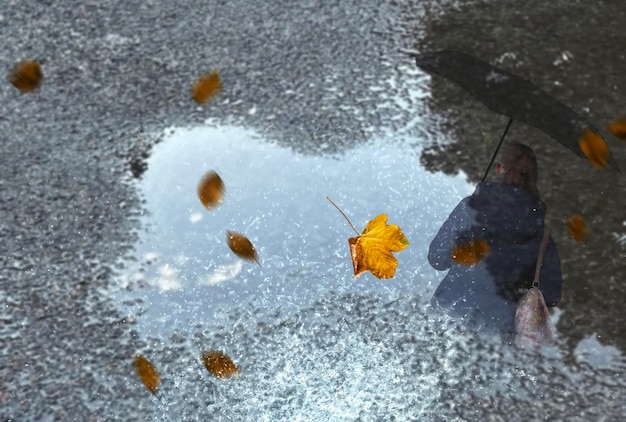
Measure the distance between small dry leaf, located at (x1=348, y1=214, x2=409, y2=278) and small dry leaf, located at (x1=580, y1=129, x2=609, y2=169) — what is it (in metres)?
0.87

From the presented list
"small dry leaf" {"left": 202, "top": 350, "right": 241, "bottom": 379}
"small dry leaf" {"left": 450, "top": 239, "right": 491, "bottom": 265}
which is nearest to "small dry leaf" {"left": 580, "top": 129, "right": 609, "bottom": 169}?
"small dry leaf" {"left": 450, "top": 239, "right": 491, "bottom": 265}

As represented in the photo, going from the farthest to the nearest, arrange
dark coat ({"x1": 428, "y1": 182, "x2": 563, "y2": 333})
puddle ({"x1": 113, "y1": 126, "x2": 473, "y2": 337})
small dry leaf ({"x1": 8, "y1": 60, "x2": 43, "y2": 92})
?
small dry leaf ({"x1": 8, "y1": 60, "x2": 43, "y2": 92}), puddle ({"x1": 113, "y1": 126, "x2": 473, "y2": 337}), dark coat ({"x1": 428, "y1": 182, "x2": 563, "y2": 333})

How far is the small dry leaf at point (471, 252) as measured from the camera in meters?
3.49

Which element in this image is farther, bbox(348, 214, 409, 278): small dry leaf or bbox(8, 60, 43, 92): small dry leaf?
bbox(8, 60, 43, 92): small dry leaf

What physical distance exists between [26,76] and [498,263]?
291cm

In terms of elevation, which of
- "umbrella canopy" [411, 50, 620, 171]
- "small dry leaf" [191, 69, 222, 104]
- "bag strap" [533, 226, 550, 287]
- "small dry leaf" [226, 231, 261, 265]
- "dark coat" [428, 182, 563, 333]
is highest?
"umbrella canopy" [411, 50, 620, 171]

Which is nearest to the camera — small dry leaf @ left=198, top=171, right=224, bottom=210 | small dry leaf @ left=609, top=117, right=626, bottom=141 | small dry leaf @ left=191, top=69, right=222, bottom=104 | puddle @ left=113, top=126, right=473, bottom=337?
puddle @ left=113, top=126, right=473, bottom=337

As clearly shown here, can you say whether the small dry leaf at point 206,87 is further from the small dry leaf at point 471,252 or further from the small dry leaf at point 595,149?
the small dry leaf at point 595,149

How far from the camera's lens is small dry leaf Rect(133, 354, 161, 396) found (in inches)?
123

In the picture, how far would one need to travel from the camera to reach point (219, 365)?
3203 millimetres

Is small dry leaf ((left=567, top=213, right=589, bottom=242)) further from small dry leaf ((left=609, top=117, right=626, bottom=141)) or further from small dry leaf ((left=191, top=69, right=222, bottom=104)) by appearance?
small dry leaf ((left=191, top=69, right=222, bottom=104))

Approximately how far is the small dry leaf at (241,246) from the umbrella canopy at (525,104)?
1167mm

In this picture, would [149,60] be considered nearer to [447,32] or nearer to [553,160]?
[447,32]

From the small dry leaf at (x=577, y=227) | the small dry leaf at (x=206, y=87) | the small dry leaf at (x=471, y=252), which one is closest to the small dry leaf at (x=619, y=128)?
the small dry leaf at (x=577, y=227)
